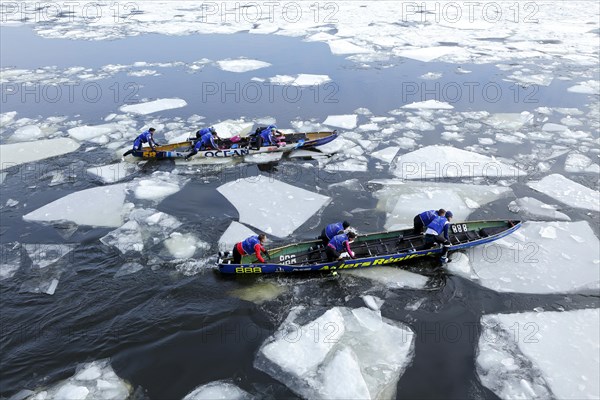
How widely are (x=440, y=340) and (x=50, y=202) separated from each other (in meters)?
9.66

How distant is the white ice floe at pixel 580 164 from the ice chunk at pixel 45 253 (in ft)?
42.0

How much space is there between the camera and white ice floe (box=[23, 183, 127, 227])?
32.0 feet

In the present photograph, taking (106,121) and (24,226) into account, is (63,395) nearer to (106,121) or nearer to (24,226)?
(24,226)

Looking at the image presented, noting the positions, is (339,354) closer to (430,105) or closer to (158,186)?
(158,186)

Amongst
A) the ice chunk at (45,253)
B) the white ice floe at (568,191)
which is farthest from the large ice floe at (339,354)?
the white ice floe at (568,191)

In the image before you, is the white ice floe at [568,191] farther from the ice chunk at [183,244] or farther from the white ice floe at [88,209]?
the white ice floe at [88,209]

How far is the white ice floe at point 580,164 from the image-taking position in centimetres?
1143

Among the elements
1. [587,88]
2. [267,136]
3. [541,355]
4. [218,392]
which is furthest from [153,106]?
[587,88]

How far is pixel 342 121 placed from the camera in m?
15.0

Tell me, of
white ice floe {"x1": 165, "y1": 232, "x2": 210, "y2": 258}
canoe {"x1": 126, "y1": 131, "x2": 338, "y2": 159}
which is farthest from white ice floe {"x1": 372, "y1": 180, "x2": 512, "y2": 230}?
white ice floe {"x1": 165, "y1": 232, "x2": 210, "y2": 258}

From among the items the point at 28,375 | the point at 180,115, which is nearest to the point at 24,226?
the point at 28,375

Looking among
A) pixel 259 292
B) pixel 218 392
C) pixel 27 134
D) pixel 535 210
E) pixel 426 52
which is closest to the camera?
pixel 218 392

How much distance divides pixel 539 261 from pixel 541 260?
0.05m

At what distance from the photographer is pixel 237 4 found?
1459 inches
